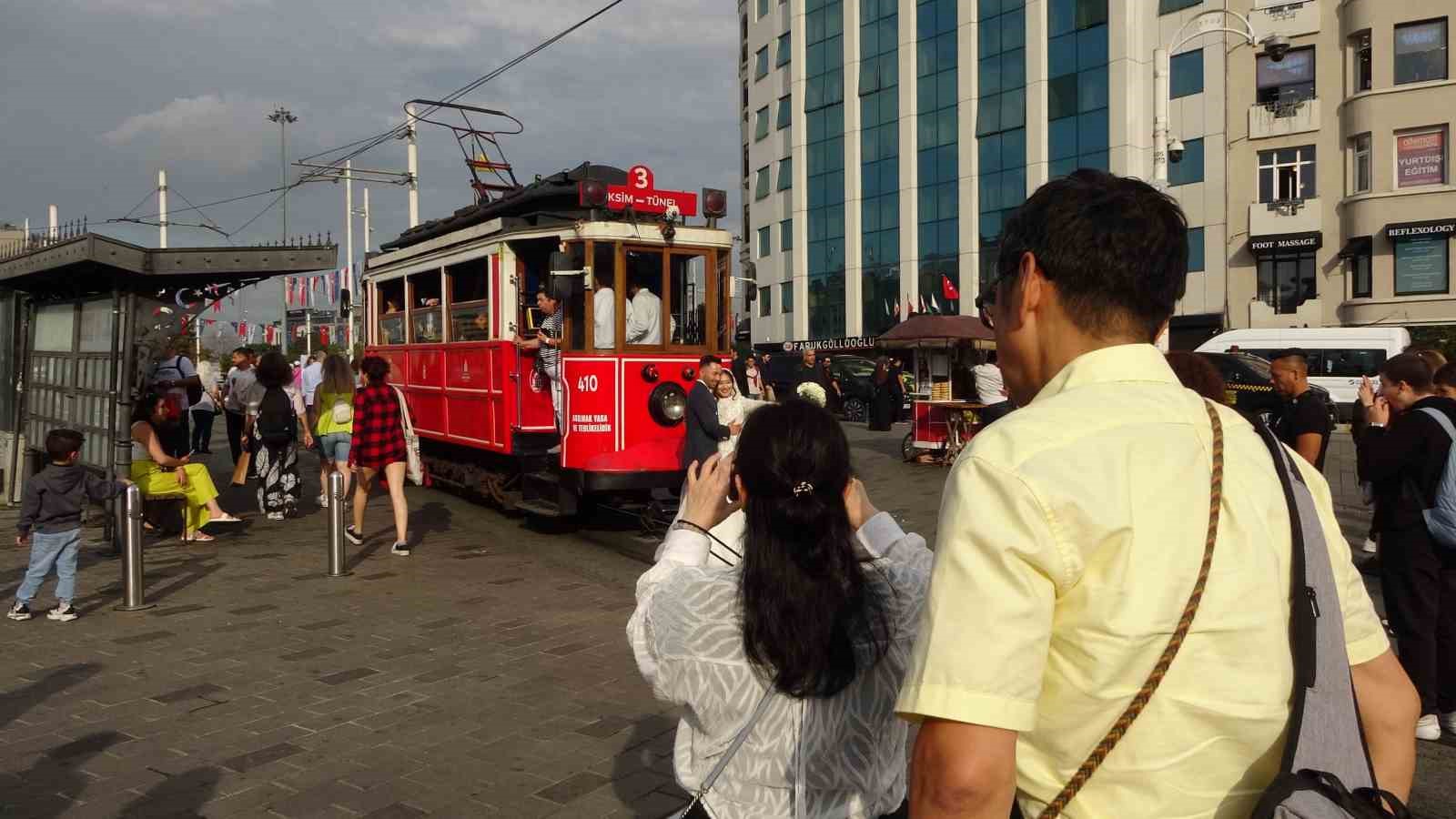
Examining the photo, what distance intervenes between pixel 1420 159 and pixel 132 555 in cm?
3453

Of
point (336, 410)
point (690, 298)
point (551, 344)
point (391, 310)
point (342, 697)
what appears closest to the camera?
point (342, 697)

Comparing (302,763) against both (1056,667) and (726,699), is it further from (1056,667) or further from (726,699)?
(1056,667)

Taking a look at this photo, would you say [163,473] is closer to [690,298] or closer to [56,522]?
[56,522]

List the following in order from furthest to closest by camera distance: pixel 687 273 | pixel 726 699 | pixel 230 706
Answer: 1. pixel 687 273
2. pixel 230 706
3. pixel 726 699

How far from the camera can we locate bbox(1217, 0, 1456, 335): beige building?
103 ft

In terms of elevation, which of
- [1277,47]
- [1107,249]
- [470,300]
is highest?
[1277,47]

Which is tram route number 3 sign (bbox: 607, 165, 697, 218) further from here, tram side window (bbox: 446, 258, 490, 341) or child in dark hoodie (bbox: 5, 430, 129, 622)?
child in dark hoodie (bbox: 5, 430, 129, 622)

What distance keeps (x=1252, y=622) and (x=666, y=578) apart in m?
1.35

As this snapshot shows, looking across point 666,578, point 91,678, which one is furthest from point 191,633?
point 666,578

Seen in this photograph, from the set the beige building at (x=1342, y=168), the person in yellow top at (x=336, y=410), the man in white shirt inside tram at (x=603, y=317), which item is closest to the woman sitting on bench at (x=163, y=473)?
the person in yellow top at (x=336, y=410)

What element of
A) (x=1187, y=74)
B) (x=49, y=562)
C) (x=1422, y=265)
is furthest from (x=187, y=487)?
A: (x=1187, y=74)

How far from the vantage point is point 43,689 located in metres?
6.03

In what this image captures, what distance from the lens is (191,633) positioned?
7254 mm

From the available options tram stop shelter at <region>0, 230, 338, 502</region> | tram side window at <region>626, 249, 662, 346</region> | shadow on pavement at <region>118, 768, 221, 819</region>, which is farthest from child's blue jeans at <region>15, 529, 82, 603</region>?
tram side window at <region>626, 249, 662, 346</region>
